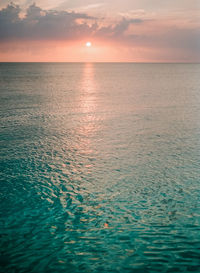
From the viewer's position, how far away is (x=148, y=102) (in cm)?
5772

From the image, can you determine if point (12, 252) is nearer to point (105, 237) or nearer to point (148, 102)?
point (105, 237)

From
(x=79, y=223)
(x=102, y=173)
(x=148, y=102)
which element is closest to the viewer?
(x=79, y=223)

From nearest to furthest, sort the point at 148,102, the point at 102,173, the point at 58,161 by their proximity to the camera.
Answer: the point at 102,173 → the point at 58,161 → the point at 148,102

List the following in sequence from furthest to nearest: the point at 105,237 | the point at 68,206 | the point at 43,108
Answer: the point at 43,108 < the point at 68,206 < the point at 105,237

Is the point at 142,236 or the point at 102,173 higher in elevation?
the point at 102,173

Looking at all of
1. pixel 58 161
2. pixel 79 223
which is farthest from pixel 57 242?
pixel 58 161

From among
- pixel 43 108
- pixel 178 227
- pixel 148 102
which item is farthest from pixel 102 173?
pixel 148 102

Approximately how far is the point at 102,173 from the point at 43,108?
3215cm

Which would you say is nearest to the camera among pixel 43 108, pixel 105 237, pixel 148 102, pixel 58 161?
pixel 105 237

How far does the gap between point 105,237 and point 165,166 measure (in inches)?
454

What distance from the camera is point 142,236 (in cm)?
1445

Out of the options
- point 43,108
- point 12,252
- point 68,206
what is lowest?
point 12,252

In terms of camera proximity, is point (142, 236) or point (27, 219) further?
point (27, 219)

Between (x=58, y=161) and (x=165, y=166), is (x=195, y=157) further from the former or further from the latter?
(x=58, y=161)
